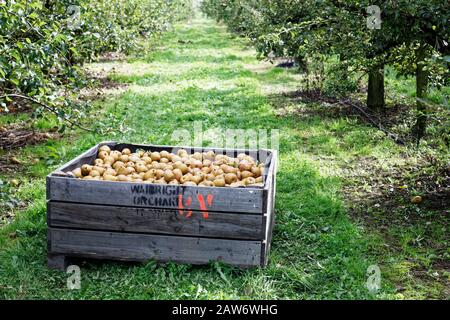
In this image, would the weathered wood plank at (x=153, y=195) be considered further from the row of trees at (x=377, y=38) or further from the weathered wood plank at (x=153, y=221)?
the row of trees at (x=377, y=38)

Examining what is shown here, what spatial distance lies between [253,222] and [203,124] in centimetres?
573

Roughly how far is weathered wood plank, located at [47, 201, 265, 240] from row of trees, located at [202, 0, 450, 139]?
6.49 ft

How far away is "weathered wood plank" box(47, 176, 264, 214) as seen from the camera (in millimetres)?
4188

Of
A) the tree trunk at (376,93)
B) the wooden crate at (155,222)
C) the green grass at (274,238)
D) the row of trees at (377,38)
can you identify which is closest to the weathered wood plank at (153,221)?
the wooden crate at (155,222)

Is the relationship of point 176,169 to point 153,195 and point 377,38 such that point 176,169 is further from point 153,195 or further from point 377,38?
point 377,38

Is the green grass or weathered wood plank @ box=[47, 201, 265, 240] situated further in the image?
weathered wood plank @ box=[47, 201, 265, 240]

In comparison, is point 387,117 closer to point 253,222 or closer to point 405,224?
point 405,224

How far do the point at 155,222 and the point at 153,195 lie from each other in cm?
22

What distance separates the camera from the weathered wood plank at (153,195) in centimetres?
419

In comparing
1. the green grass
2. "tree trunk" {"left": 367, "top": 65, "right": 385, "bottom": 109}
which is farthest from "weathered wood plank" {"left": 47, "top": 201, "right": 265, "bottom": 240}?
"tree trunk" {"left": 367, "top": 65, "right": 385, "bottom": 109}

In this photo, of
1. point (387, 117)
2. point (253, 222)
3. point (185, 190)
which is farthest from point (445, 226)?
point (387, 117)

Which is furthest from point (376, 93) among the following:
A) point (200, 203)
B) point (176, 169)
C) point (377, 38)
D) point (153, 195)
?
point (153, 195)

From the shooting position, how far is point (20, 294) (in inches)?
157

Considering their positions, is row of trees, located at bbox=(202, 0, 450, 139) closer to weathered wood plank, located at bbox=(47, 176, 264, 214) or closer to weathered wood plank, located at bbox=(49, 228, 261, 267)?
weathered wood plank, located at bbox=(47, 176, 264, 214)
